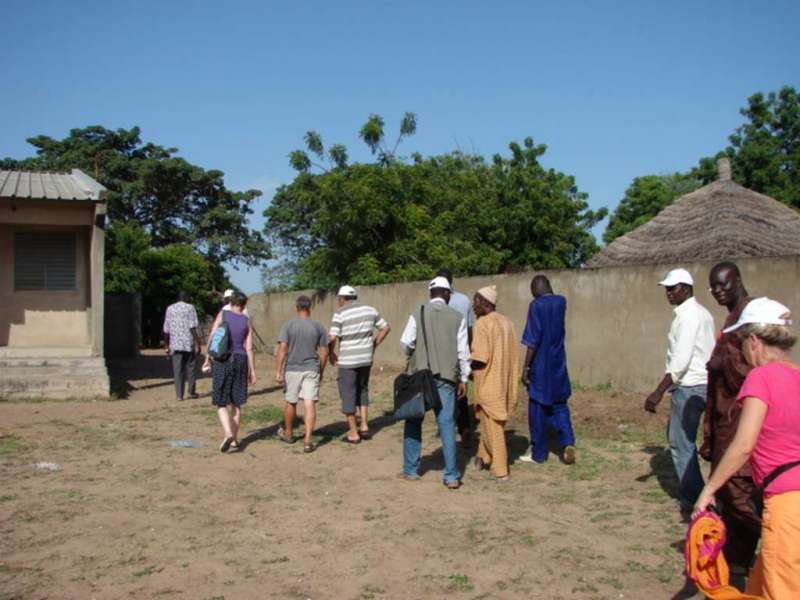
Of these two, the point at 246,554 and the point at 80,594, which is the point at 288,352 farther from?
the point at 80,594

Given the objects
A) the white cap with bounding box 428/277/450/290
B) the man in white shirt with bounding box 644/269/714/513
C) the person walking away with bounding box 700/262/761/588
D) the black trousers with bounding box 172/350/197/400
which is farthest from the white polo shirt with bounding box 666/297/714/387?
the black trousers with bounding box 172/350/197/400

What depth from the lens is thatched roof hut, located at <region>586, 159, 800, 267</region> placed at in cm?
1256

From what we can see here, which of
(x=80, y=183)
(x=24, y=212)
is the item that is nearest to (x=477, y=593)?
(x=24, y=212)

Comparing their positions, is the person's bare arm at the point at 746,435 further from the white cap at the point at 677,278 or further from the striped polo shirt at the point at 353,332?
the striped polo shirt at the point at 353,332

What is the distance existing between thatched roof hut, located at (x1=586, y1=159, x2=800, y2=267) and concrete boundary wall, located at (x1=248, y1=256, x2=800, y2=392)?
5.44ft

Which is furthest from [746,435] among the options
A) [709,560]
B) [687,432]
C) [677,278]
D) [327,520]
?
[327,520]

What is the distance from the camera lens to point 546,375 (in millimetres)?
7859

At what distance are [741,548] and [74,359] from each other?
11.6 metres

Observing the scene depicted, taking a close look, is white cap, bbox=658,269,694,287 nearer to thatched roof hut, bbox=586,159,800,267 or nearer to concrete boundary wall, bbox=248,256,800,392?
concrete boundary wall, bbox=248,256,800,392

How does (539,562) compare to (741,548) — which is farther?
(539,562)

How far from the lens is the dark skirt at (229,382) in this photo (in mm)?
8672

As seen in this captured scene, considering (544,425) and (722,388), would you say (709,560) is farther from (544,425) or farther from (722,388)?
(544,425)

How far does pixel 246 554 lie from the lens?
215 inches

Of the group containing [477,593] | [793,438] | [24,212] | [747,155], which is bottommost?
[477,593]
